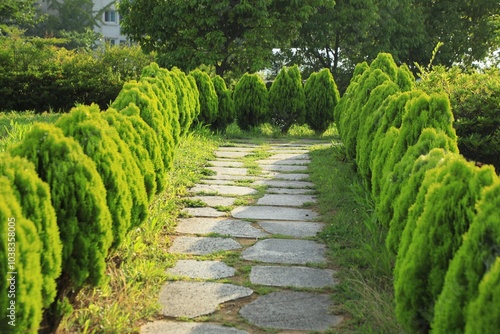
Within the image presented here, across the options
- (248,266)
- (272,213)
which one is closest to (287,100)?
(272,213)

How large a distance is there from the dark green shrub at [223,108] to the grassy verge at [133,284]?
6341mm

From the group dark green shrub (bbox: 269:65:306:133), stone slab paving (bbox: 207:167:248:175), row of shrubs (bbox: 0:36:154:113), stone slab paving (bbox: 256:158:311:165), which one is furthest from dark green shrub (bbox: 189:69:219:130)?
row of shrubs (bbox: 0:36:154:113)

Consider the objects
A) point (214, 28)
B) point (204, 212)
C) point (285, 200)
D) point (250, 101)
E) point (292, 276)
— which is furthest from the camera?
point (214, 28)

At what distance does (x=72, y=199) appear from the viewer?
306cm

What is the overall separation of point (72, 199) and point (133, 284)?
3.76 ft

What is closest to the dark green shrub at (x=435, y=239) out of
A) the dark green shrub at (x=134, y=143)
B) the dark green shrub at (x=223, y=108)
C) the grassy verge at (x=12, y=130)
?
the dark green shrub at (x=134, y=143)

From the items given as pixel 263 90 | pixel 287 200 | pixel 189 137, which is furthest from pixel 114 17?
pixel 287 200

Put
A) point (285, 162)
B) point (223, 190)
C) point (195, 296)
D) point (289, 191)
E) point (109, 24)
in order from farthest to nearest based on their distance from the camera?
point (109, 24) → point (285, 162) → point (289, 191) → point (223, 190) → point (195, 296)

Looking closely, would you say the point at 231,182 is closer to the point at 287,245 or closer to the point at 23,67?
the point at 287,245

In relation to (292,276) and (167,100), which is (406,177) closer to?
(292,276)

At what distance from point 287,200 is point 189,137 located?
3.53m

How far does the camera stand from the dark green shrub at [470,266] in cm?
220

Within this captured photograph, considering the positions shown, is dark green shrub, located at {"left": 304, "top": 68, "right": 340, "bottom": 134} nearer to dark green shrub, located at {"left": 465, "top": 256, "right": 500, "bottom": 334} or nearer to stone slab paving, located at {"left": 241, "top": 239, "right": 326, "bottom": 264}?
stone slab paving, located at {"left": 241, "top": 239, "right": 326, "bottom": 264}

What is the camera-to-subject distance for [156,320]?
359 centimetres
